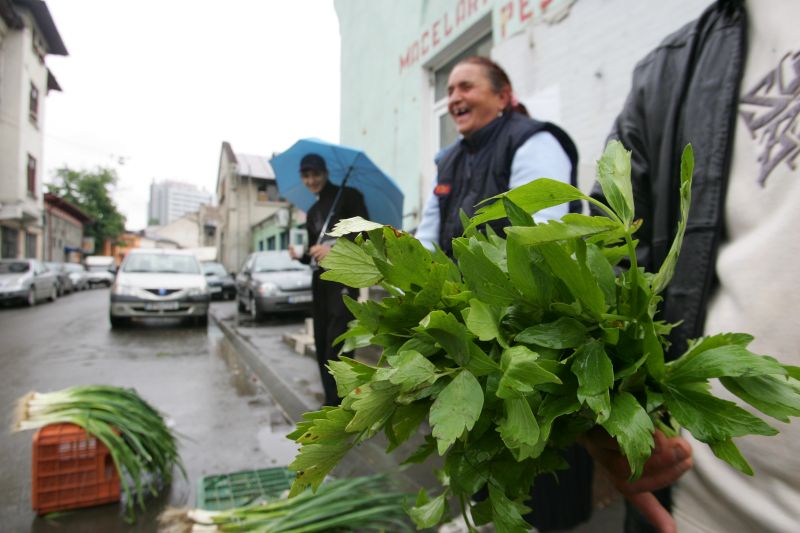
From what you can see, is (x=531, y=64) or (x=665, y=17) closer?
(x=665, y=17)

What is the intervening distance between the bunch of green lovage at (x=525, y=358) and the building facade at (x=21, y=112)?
26500 mm

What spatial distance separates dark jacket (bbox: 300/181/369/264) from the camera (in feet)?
11.8

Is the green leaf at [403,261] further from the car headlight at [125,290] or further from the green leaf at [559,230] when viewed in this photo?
the car headlight at [125,290]

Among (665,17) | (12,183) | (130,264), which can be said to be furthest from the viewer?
(12,183)

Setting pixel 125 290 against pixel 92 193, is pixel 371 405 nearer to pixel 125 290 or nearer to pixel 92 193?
pixel 125 290

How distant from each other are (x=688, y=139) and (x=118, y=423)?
2.71 m

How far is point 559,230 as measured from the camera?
0.53 meters

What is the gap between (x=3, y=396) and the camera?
5.00 metres

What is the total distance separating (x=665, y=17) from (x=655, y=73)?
2191 mm

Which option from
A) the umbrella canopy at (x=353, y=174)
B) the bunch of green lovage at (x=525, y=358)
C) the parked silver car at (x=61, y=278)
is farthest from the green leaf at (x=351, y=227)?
the parked silver car at (x=61, y=278)

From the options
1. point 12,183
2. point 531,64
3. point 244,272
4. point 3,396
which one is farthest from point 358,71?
point 12,183

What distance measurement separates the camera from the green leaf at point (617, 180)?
578mm

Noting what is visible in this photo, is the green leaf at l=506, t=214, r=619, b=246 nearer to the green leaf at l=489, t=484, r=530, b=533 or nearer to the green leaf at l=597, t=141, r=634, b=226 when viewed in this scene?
the green leaf at l=597, t=141, r=634, b=226

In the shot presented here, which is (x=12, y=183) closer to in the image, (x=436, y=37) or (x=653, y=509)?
(x=436, y=37)
